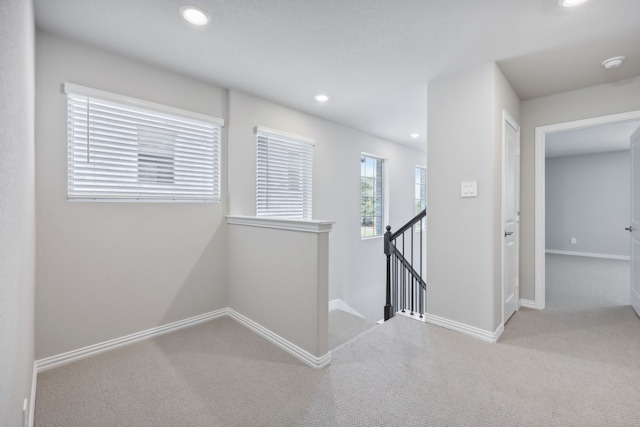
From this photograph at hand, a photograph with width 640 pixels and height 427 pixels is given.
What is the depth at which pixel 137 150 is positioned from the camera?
96.0 inches

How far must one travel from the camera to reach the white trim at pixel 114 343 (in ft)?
6.72

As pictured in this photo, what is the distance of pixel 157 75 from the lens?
2.55m

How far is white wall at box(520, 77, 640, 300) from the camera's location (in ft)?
9.25

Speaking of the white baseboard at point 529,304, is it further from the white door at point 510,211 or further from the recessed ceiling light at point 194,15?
the recessed ceiling light at point 194,15

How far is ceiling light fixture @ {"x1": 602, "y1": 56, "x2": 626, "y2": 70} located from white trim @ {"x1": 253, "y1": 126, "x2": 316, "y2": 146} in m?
2.81

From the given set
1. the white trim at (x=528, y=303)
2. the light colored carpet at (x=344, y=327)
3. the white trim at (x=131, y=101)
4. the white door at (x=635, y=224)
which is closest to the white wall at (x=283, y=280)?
the light colored carpet at (x=344, y=327)

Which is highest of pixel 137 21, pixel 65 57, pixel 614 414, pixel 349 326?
pixel 137 21

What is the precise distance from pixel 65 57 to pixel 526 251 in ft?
15.1

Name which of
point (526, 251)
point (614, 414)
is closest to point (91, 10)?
point (614, 414)

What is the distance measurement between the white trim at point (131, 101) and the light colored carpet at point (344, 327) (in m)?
2.46

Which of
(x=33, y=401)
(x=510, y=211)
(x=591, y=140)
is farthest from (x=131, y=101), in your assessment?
(x=591, y=140)

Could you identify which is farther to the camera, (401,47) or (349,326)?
(349,326)

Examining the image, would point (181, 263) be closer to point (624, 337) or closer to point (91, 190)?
point (91, 190)

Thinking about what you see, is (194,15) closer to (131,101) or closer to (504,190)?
(131,101)
